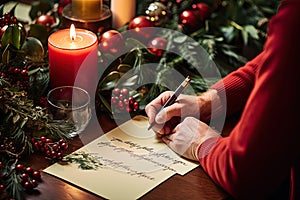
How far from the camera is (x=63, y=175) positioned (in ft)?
3.26

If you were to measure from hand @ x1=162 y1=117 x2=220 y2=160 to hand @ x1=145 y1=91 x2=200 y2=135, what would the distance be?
20mm

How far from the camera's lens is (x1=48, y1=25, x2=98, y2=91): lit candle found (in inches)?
45.4

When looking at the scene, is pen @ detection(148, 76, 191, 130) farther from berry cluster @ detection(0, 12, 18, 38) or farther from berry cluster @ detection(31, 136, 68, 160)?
berry cluster @ detection(0, 12, 18, 38)

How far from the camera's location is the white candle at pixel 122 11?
1.37m

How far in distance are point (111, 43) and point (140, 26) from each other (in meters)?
0.09

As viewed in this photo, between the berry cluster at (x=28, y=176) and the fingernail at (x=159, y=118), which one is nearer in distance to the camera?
the berry cluster at (x=28, y=176)

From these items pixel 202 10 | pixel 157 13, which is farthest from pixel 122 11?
pixel 202 10

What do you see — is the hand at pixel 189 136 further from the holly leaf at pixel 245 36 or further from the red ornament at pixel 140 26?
the holly leaf at pixel 245 36

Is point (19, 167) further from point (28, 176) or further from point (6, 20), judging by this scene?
point (6, 20)

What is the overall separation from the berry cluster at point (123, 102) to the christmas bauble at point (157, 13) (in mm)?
264

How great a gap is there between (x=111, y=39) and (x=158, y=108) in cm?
22

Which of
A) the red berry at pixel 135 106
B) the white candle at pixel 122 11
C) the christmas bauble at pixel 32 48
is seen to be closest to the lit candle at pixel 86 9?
the white candle at pixel 122 11

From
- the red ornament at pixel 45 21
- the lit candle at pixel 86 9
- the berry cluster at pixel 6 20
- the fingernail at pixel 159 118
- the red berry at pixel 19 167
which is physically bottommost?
the red berry at pixel 19 167

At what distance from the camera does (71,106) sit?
3.66 ft
